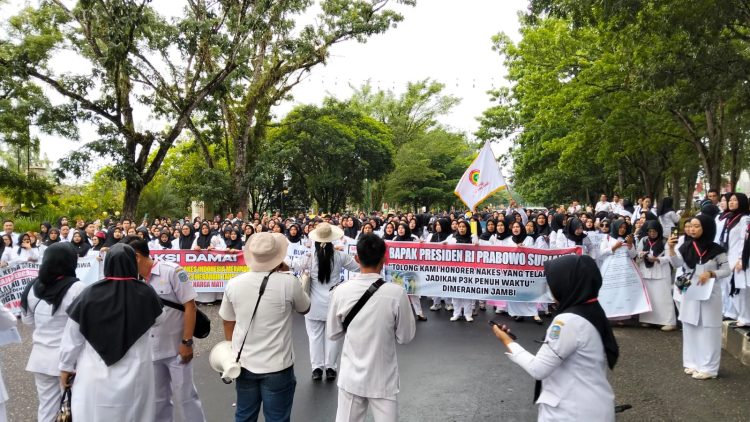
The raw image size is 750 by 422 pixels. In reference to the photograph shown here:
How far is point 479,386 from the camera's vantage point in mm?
5656

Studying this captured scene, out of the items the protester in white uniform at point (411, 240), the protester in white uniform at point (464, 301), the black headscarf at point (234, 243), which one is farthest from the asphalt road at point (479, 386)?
the black headscarf at point (234, 243)

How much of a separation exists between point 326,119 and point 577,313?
2843cm

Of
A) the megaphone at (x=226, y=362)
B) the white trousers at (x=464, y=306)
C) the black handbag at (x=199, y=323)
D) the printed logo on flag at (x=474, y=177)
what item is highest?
the printed logo on flag at (x=474, y=177)

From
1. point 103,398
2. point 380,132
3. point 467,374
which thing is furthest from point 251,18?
point 380,132

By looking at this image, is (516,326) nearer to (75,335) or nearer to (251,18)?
(75,335)

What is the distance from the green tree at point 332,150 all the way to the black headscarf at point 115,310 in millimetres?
24224

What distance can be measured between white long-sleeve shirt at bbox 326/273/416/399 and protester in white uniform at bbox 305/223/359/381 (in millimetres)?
2387

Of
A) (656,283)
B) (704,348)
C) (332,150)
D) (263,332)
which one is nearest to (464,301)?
(656,283)

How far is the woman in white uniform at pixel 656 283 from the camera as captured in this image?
812cm

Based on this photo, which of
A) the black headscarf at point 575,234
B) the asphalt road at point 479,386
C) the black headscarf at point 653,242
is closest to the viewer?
the asphalt road at point 479,386

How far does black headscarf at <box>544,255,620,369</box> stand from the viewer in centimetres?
287

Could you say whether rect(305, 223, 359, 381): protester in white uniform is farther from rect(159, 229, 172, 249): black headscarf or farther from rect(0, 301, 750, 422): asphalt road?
rect(159, 229, 172, 249): black headscarf

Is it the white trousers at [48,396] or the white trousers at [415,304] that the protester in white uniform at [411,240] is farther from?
the white trousers at [48,396]

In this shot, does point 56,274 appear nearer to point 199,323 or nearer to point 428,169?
point 199,323
